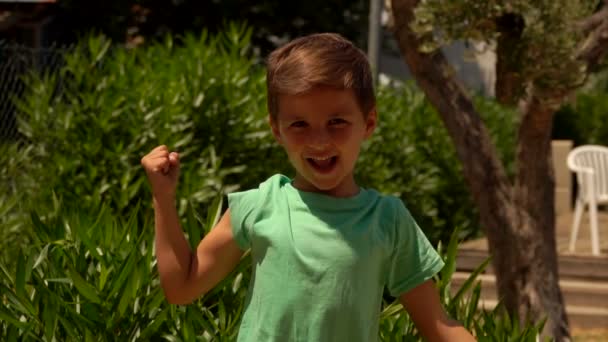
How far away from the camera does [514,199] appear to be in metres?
7.61

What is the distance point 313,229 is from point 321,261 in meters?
0.07

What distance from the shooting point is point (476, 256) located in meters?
11.0

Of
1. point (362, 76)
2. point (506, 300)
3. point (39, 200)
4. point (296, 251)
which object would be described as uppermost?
point (362, 76)

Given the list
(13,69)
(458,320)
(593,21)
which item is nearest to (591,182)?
(13,69)

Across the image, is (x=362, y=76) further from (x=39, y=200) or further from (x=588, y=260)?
(x=588, y=260)

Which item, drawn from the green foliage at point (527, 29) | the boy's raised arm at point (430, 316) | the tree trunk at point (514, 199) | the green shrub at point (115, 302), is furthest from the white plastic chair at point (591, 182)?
the boy's raised arm at point (430, 316)

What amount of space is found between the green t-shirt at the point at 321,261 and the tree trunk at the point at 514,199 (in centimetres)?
432

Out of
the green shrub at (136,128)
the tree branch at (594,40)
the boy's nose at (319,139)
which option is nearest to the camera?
the boy's nose at (319,139)

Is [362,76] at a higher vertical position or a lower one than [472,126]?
higher

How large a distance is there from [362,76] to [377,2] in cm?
929

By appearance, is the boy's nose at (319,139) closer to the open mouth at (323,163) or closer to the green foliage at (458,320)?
the open mouth at (323,163)

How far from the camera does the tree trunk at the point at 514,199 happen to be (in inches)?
294

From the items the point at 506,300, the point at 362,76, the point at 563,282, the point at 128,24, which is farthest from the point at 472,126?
the point at 128,24

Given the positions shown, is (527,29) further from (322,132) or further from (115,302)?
(322,132)
